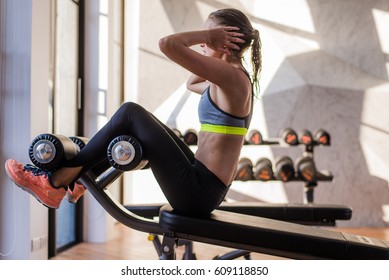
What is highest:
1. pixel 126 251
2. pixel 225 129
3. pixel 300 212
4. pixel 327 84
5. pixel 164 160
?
pixel 327 84

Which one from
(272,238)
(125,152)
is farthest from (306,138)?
(125,152)

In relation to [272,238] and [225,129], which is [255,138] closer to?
[225,129]

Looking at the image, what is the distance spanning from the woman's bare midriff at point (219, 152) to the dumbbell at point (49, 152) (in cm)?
44

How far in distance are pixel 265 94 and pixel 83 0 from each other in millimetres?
1977

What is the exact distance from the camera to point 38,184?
1.51m

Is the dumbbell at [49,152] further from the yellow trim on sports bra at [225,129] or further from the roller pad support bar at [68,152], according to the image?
the yellow trim on sports bra at [225,129]

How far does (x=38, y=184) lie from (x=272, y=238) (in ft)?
2.53

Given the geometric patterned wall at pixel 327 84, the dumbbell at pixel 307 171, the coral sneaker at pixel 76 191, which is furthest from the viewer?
the geometric patterned wall at pixel 327 84

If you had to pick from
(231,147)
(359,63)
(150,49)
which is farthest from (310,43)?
(231,147)

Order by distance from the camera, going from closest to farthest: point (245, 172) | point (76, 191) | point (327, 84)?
point (76, 191) → point (245, 172) → point (327, 84)

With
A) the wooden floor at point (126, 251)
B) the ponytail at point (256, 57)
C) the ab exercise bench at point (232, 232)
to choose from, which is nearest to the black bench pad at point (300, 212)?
the ab exercise bench at point (232, 232)

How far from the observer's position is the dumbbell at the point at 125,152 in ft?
4.61

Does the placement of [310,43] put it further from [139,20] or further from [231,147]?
[231,147]

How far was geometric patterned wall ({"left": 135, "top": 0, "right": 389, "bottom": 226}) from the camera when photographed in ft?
14.6
